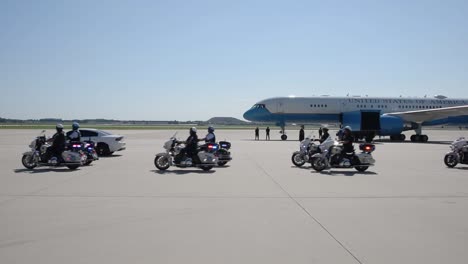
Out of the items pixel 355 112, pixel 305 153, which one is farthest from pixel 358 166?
pixel 355 112

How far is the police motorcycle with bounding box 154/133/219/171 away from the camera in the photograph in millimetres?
13680

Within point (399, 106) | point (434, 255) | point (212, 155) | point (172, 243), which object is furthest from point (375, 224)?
point (399, 106)

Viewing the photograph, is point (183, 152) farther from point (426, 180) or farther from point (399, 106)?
point (399, 106)

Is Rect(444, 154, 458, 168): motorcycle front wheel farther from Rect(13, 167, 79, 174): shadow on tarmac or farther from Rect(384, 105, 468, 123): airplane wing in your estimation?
Rect(384, 105, 468, 123): airplane wing

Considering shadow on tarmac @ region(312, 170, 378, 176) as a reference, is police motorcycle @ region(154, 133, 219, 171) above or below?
above

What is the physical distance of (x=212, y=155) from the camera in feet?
45.2

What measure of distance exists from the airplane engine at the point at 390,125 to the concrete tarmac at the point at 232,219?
79.1ft

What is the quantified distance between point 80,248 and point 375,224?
457 cm

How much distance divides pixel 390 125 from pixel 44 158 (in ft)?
98.6

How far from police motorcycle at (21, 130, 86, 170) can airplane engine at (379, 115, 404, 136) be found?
28.5 m

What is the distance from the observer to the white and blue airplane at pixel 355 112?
37.0 m

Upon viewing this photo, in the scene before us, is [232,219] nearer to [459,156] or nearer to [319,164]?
[319,164]

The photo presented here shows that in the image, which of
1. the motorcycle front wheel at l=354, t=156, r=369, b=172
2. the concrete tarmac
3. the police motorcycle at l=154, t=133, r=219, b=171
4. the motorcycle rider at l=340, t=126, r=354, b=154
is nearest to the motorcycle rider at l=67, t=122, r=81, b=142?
the concrete tarmac

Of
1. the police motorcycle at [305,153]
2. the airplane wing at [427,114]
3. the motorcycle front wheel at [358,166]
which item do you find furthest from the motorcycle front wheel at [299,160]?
the airplane wing at [427,114]
